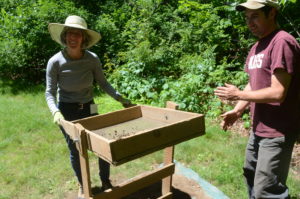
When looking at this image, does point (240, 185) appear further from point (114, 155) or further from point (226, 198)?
point (114, 155)

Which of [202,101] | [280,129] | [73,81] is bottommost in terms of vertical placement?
[202,101]

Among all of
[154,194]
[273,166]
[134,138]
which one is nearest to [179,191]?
[154,194]

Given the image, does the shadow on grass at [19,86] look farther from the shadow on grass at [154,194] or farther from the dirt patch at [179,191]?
the shadow on grass at [154,194]

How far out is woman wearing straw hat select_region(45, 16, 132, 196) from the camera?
3092 millimetres

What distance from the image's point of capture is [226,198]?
3.41 metres

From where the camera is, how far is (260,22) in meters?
2.39

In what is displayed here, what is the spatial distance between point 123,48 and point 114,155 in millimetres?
7349

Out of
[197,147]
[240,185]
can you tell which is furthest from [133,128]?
[197,147]

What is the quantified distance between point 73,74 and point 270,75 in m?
1.94

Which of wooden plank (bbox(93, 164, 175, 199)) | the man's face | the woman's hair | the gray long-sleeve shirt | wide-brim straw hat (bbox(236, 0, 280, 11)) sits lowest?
wooden plank (bbox(93, 164, 175, 199))

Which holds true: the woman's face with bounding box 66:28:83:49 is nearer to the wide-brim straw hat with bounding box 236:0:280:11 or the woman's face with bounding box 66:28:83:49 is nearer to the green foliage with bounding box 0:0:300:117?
the wide-brim straw hat with bounding box 236:0:280:11

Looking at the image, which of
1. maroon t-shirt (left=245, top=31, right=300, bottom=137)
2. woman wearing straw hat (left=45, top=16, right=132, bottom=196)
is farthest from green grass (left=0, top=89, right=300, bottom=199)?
maroon t-shirt (left=245, top=31, right=300, bottom=137)

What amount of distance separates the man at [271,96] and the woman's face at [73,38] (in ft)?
5.12

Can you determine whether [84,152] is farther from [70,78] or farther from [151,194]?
[151,194]
